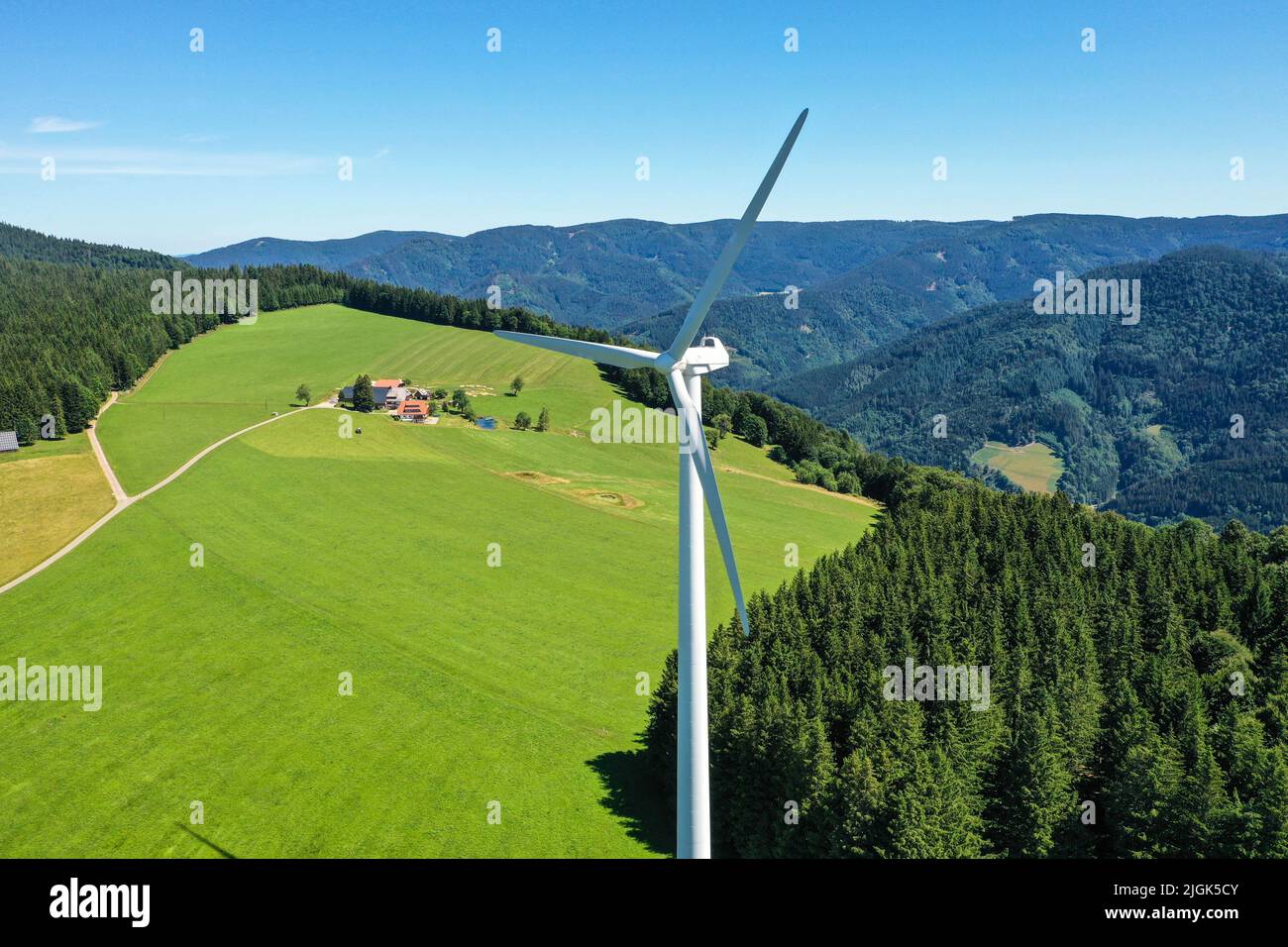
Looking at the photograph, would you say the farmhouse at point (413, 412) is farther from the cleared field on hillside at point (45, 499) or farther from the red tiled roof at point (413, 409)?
the cleared field on hillside at point (45, 499)

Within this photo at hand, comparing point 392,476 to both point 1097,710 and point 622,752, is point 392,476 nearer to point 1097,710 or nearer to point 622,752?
point 622,752

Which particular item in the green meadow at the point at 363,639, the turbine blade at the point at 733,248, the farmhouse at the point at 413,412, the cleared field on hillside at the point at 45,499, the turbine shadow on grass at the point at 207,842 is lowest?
the turbine shadow on grass at the point at 207,842

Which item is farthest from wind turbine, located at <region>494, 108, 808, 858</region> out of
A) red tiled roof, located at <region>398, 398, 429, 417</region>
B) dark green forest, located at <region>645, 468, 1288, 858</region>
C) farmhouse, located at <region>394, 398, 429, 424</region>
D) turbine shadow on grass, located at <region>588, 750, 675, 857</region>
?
red tiled roof, located at <region>398, 398, 429, 417</region>

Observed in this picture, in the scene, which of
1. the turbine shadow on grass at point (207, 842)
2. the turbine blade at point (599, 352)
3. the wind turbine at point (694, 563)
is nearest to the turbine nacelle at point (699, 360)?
the wind turbine at point (694, 563)

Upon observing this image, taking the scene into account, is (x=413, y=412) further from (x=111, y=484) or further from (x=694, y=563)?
(x=694, y=563)

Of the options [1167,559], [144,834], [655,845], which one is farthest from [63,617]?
[1167,559]

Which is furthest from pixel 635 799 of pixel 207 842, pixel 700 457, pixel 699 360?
pixel 699 360
